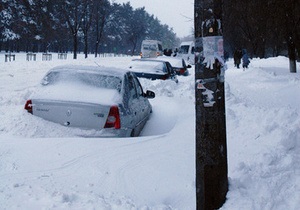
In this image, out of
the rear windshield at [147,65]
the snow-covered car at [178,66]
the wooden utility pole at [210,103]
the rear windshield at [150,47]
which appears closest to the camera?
the wooden utility pole at [210,103]

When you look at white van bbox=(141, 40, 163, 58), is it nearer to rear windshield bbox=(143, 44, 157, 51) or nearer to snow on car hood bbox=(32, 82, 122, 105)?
rear windshield bbox=(143, 44, 157, 51)

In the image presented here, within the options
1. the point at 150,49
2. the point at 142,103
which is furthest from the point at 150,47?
the point at 142,103

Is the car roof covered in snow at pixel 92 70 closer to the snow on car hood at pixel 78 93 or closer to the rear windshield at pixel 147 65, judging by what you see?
the snow on car hood at pixel 78 93

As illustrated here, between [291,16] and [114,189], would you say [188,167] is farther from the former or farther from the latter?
[291,16]

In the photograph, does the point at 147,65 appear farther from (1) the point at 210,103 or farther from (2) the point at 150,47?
(2) the point at 150,47

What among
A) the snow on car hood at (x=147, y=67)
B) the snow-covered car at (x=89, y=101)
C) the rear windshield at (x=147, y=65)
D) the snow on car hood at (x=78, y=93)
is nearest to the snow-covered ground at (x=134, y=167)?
the snow-covered car at (x=89, y=101)

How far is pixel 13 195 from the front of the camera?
3.48 metres

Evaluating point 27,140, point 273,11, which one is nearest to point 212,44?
point 27,140

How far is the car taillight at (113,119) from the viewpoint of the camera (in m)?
5.64

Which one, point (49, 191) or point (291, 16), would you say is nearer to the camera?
point (49, 191)

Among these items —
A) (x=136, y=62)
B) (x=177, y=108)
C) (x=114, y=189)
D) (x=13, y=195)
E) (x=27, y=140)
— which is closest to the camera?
(x=13, y=195)

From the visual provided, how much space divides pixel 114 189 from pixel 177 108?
21.8 feet

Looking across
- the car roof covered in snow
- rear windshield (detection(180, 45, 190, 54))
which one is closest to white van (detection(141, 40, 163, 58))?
rear windshield (detection(180, 45, 190, 54))

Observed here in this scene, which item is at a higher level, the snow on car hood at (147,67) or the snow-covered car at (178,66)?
the snow-covered car at (178,66)
